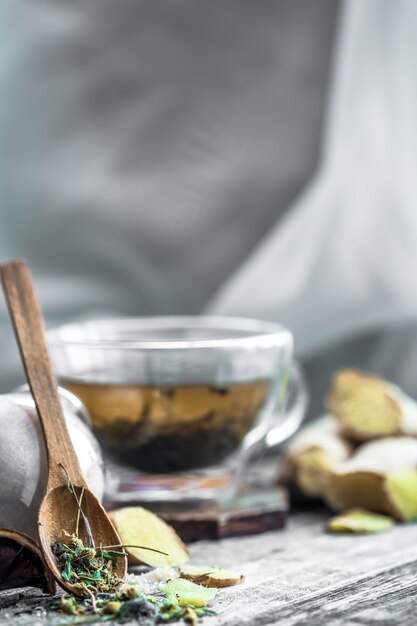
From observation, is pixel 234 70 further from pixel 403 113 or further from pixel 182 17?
pixel 403 113

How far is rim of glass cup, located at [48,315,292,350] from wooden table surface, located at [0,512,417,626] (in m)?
0.17

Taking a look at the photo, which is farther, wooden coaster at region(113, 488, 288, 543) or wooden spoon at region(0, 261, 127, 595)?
wooden coaster at region(113, 488, 288, 543)

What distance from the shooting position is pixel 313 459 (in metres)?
0.85

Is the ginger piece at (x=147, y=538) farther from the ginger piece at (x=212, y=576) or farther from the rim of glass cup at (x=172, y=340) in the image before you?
the rim of glass cup at (x=172, y=340)

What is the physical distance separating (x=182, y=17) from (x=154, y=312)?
0.40 m

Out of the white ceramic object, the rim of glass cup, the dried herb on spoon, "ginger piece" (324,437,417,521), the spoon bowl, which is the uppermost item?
the rim of glass cup

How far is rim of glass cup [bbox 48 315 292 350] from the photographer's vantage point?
76 centimetres

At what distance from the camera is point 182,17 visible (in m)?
1.19

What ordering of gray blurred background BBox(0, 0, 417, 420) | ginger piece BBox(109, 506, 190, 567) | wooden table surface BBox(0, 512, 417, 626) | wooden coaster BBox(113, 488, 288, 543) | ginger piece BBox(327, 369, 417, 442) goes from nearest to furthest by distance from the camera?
1. wooden table surface BBox(0, 512, 417, 626)
2. ginger piece BBox(109, 506, 190, 567)
3. wooden coaster BBox(113, 488, 288, 543)
4. ginger piece BBox(327, 369, 417, 442)
5. gray blurred background BBox(0, 0, 417, 420)

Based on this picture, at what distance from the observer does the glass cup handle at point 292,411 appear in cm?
90

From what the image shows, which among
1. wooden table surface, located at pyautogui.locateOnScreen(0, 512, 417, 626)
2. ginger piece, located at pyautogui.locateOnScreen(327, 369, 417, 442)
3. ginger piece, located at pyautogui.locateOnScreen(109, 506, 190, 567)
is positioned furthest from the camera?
ginger piece, located at pyautogui.locateOnScreen(327, 369, 417, 442)

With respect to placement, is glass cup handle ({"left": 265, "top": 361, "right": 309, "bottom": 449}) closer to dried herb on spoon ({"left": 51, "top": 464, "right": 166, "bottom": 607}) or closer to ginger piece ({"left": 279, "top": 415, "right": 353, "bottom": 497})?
ginger piece ({"left": 279, "top": 415, "right": 353, "bottom": 497})

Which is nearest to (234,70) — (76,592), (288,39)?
(288,39)

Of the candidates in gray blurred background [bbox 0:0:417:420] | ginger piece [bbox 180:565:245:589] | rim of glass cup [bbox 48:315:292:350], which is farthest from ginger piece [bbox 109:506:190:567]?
gray blurred background [bbox 0:0:417:420]
